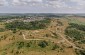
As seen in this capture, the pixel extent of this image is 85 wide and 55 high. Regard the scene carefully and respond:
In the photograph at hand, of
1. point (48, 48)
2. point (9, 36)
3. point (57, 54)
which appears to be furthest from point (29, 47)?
point (9, 36)

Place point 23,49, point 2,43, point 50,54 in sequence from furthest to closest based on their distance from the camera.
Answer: point 2,43
point 23,49
point 50,54

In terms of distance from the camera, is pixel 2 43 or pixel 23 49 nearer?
pixel 23 49

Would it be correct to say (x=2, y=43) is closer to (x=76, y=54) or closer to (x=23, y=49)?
(x=23, y=49)

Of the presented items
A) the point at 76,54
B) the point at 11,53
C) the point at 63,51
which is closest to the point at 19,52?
the point at 11,53

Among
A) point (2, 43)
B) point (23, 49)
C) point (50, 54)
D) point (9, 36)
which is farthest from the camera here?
point (9, 36)

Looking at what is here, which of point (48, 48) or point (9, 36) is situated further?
point (9, 36)

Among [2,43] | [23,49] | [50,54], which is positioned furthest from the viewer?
[2,43]

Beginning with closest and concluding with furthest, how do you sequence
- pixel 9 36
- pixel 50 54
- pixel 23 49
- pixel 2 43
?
pixel 50 54, pixel 23 49, pixel 2 43, pixel 9 36

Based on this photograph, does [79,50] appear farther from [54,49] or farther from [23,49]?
[23,49]
